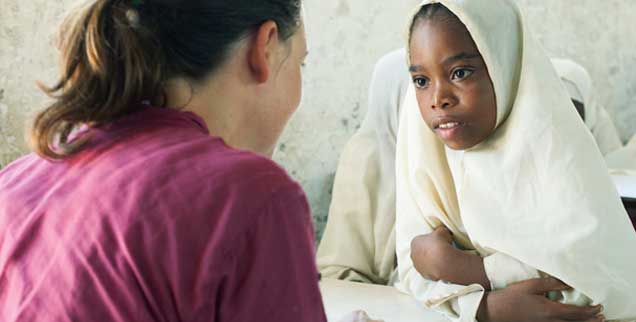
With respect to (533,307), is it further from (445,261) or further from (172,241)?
(172,241)

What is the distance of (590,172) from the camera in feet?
4.91

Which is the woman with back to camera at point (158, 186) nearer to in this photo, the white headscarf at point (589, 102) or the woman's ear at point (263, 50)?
the woman's ear at point (263, 50)

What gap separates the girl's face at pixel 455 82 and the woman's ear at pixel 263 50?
600 millimetres

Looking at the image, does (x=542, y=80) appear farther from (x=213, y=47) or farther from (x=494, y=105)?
(x=213, y=47)

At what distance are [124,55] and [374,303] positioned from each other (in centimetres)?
108

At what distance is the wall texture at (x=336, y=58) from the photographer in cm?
252

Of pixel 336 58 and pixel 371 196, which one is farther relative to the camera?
pixel 336 58

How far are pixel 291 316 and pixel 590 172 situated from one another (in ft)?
2.79

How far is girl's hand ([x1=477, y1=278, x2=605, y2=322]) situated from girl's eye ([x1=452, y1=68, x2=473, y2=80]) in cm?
41

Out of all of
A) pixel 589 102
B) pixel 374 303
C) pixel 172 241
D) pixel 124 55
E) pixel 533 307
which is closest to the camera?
pixel 172 241

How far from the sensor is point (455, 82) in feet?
5.12

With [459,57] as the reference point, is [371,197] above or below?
below

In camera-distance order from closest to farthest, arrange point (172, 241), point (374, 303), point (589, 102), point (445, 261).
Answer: point (172, 241)
point (445, 261)
point (374, 303)
point (589, 102)

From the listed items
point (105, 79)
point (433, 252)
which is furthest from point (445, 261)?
point (105, 79)
